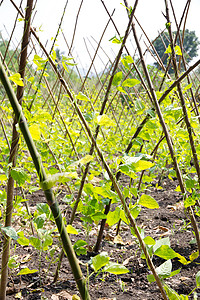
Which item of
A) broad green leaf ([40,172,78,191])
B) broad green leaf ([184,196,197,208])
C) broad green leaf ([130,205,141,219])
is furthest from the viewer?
broad green leaf ([184,196,197,208])

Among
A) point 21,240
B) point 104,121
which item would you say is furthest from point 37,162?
point 21,240

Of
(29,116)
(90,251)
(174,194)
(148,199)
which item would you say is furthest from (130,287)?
(174,194)

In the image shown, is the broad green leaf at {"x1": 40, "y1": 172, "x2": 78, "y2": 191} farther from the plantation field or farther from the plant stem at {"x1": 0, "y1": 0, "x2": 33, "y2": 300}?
the plant stem at {"x1": 0, "y1": 0, "x2": 33, "y2": 300}

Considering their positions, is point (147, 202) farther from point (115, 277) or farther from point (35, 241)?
point (115, 277)

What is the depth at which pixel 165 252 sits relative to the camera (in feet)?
2.98

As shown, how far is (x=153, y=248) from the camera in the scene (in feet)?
3.10

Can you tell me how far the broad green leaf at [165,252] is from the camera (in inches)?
35.4

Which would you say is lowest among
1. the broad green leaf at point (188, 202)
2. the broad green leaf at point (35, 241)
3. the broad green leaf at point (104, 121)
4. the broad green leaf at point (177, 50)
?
the broad green leaf at point (35, 241)

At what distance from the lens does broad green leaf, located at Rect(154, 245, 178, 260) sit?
2.95 feet

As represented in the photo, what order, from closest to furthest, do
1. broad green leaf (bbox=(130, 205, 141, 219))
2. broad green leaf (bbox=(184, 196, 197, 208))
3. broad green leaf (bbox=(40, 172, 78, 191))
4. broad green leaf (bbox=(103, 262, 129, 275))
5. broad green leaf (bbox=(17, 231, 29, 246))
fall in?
broad green leaf (bbox=(40, 172, 78, 191)) < broad green leaf (bbox=(103, 262, 129, 275)) < broad green leaf (bbox=(130, 205, 141, 219)) < broad green leaf (bbox=(17, 231, 29, 246)) < broad green leaf (bbox=(184, 196, 197, 208))

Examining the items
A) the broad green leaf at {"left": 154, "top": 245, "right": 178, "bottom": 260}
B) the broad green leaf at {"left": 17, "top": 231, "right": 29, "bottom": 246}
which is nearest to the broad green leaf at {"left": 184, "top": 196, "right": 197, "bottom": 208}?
the broad green leaf at {"left": 154, "top": 245, "right": 178, "bottom": 260}

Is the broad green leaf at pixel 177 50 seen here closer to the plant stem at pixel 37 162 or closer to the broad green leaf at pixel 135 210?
the broad green leaf at pixel 135 210

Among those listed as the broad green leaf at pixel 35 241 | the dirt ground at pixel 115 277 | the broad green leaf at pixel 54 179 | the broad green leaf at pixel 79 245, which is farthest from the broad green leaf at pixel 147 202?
the broad green leaf at pixel 35 241

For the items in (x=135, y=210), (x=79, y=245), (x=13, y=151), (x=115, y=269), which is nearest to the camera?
(x=115, y=269)
